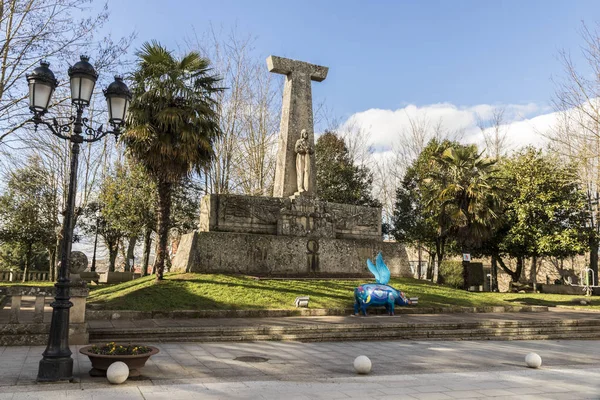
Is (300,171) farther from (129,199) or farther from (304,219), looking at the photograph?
(129,199)

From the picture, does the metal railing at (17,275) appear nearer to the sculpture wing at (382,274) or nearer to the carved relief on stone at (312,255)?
the carved relief on stone at (312,255)

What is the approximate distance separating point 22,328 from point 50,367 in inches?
131

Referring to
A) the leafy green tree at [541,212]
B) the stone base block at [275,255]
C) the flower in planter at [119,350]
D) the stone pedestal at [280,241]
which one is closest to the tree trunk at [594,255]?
the leafy green tree at [541,212]

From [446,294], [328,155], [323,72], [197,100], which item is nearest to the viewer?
[197,100]

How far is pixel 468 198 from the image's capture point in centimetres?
2247

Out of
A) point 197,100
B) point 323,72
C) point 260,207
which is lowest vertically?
point 260,207

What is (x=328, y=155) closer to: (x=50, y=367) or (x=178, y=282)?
(x=178, y=282)

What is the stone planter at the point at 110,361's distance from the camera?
626 cm

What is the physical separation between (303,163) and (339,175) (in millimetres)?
13399

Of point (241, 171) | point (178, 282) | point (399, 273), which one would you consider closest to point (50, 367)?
point (178, 282)

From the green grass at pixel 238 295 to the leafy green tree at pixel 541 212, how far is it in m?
10.8

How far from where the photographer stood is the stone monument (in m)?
16.8

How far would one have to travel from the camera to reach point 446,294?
17.1 meters

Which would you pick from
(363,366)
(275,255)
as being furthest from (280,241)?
(363,366)
